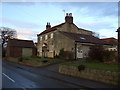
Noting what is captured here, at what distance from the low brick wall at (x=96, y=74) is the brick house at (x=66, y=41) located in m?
13.7

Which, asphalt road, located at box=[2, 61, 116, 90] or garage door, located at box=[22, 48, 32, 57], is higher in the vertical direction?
garage door, located at box=[22, 48, 32, 57]

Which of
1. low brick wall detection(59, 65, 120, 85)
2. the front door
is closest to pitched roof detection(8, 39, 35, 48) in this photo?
the front door

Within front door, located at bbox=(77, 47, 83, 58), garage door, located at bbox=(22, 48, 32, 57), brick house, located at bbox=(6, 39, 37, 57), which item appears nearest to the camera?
front door, located at bbox=(77, 47, 83, 58)

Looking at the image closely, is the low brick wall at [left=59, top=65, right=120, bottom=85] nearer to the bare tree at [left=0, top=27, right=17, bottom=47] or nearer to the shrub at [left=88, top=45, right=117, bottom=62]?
the shrub at [left=88, top=45, right=117, bottom=62]

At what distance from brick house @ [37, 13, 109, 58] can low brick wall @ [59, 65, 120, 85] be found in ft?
44.8

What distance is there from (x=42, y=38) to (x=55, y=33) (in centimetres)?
799

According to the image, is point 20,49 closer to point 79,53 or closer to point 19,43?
point 19,43

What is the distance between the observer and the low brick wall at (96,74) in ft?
36.6

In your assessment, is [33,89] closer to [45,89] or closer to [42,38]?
[45,89]

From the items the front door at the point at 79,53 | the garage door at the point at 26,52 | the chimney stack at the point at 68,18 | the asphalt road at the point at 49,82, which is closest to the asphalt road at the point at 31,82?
the asphalt road at the point at 49,82

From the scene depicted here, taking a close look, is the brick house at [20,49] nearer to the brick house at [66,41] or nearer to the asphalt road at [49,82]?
the brick house at [66,41]

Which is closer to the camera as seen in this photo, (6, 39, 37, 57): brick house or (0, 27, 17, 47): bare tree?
(6, 39, 37, 57): brick house

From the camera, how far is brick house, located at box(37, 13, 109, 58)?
100 feet

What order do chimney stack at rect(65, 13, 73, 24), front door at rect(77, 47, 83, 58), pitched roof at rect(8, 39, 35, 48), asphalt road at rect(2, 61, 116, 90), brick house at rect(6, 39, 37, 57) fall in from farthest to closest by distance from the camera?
pitched roof at rect(8, 39, 35, 48)
brick house at rect(6, 39, 37, 57)
chimney stack at rect(65, 13, 73, 24)
front door at rect(77, 47, 83, 58)
asphalt road at rect(2, 61, 116, 90)
